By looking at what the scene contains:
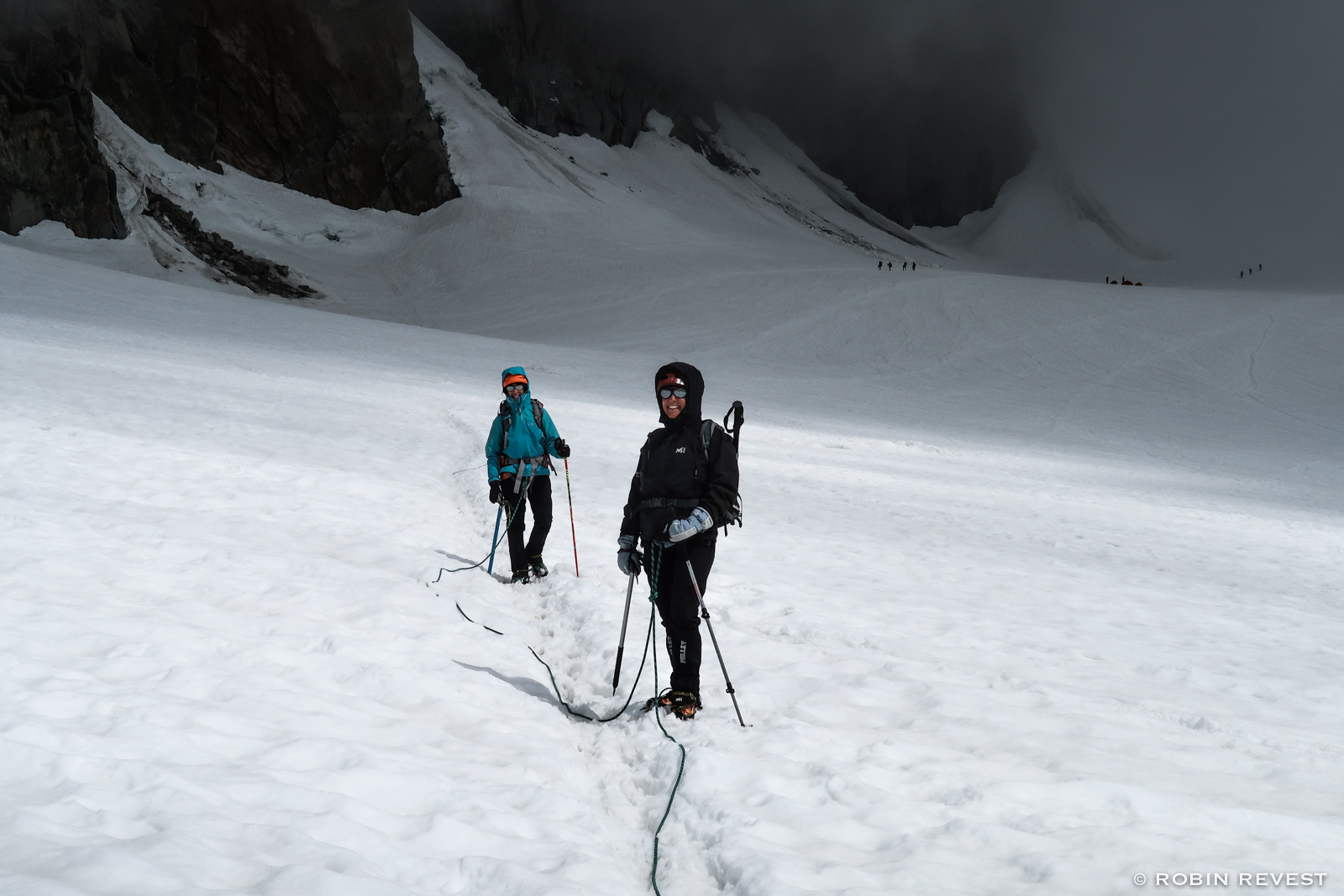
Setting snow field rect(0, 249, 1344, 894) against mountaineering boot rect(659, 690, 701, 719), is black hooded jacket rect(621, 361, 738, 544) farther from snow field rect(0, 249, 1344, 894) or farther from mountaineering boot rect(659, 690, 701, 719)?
snow field rect(0, 249, 1344, 894)

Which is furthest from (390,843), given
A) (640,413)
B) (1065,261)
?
A: (1065,261)

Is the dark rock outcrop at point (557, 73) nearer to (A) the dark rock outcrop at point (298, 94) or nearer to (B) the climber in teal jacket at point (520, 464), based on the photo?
(A) the dark rock outcrop at point (298, 94)

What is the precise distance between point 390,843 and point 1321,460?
23970mm

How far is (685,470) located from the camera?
4891 millimetres

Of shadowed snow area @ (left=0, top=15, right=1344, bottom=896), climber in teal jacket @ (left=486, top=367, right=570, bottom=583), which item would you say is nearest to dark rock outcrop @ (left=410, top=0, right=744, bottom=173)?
shadowed snow area @ (left=0, top=15, right=1344, bottom=896)

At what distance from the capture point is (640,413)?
1888 centimetres

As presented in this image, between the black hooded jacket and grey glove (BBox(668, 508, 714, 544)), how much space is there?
0.06 m

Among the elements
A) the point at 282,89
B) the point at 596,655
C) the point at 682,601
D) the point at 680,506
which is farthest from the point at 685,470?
the point at 282,89

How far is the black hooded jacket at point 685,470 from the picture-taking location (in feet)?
15.8

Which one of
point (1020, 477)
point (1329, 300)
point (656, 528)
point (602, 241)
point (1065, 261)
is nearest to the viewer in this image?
point (656, 528)

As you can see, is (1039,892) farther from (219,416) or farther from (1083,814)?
(219,416)

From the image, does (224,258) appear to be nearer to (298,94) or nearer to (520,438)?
(298,94)

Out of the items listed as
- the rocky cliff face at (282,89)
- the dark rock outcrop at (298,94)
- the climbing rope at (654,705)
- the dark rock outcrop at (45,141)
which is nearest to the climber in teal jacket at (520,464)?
the climbing rope at (654,705)

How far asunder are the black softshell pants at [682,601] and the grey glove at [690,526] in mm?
221
